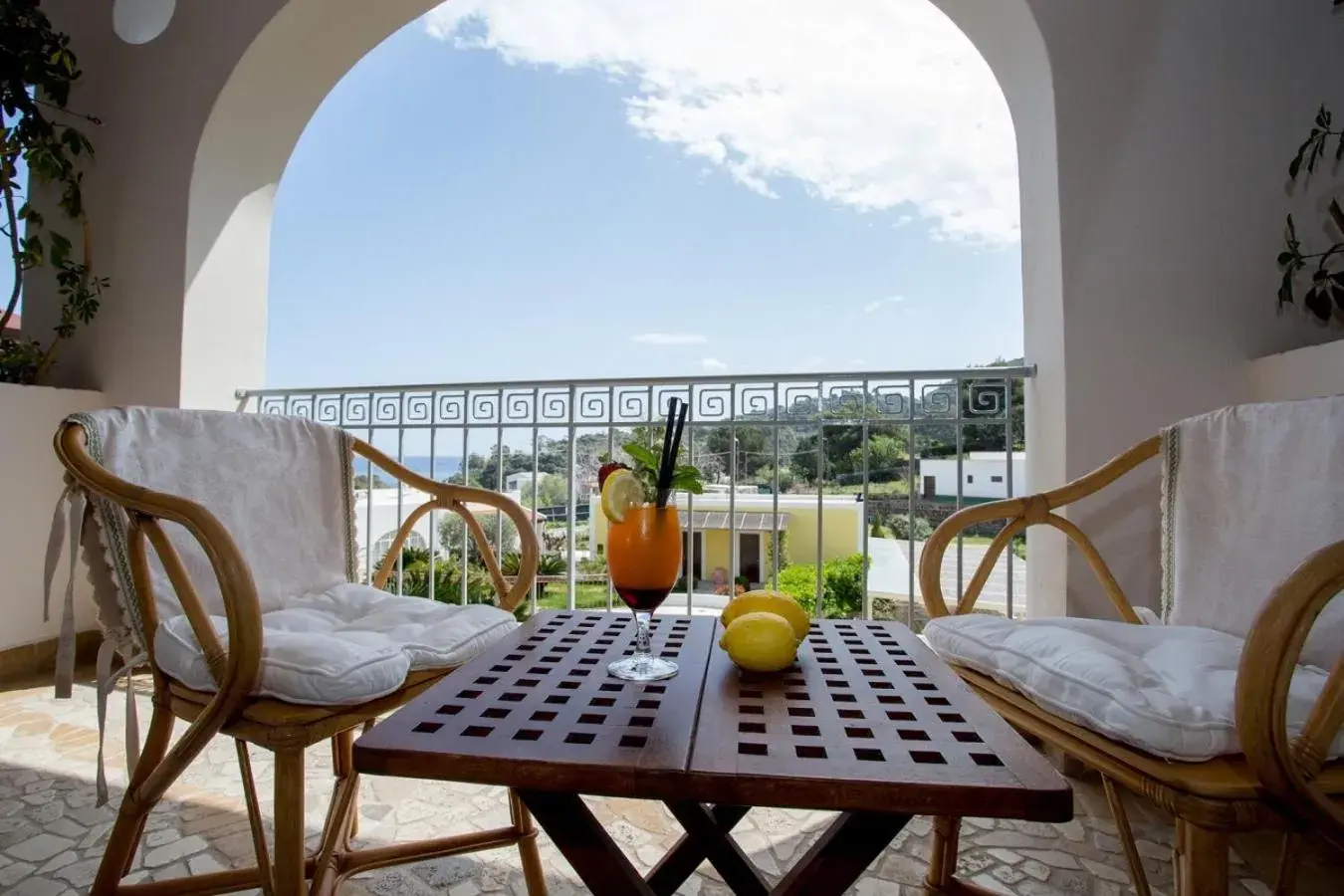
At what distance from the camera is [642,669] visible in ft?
3.05

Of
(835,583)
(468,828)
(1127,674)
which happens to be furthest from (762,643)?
(835,583)

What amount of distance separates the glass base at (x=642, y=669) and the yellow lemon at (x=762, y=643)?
0.09 m

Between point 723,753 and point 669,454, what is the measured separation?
1.31ft

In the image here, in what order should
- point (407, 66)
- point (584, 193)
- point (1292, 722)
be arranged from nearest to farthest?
point (1292, 722)
point (407, 66)
point (584, 193)

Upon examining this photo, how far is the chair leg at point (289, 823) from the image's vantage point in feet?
3.10

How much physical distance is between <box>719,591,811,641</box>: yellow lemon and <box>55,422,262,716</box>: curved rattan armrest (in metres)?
0.71

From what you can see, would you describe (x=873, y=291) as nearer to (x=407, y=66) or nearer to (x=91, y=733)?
(x=407, y=66)

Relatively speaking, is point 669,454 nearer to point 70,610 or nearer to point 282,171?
point 70,610

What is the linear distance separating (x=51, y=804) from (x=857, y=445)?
2.36 meters

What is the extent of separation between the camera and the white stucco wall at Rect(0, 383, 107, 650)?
8.08ft

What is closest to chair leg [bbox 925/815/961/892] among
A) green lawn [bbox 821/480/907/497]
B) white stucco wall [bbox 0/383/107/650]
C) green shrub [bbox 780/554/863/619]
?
green lawn [bbox 821/480/907/497]

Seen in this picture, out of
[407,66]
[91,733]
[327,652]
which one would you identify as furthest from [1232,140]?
[407,66]

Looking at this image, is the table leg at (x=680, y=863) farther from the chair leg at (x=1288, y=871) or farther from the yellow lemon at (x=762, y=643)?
the chair leg at (x=1288, y=871)

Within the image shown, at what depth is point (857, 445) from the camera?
2273 mm
